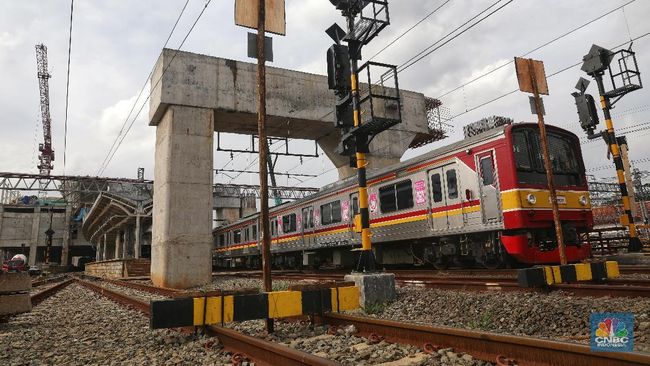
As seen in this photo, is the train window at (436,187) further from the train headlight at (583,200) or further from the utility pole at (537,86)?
the train headlight at (583,200)

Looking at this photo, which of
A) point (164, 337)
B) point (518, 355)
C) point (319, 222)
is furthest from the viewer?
point (319, 222)

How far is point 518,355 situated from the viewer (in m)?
3.37

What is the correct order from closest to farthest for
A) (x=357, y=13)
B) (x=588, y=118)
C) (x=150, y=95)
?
1. (x=357, y=13)
2. (x=588, y=118)
3. (x=150, y=95)

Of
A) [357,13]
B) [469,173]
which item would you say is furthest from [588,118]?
[357,13]

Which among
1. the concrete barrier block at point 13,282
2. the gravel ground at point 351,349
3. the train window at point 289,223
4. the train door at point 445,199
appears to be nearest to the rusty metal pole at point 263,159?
the gravel ground at point 351,349

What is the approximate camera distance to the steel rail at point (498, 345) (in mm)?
2763

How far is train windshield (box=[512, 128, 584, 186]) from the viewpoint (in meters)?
9.42

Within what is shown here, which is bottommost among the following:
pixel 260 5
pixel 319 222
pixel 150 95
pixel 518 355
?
pixel 518 355

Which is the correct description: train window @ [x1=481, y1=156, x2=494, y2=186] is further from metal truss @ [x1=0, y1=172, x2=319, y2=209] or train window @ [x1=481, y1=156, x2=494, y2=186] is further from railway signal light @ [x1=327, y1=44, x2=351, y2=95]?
metal truss @ [x1=0, y1=172, x2=319, y2=209]

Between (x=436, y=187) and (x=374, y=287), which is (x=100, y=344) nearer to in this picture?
(x=374, y=287)

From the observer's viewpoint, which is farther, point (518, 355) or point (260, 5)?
point (260, 5)

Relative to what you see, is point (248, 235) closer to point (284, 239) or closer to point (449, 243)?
point (284, 239)

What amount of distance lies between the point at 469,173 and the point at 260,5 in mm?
6015

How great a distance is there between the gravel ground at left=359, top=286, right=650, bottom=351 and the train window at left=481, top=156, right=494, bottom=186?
3.34 metres
